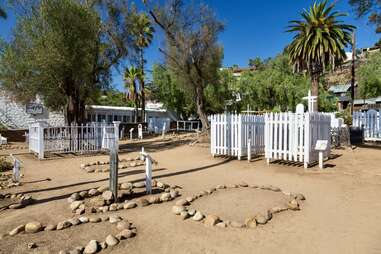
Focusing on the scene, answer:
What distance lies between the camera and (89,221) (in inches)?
188

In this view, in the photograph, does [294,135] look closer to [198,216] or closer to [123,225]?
[198,216]

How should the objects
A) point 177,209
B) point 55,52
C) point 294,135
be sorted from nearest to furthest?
point 177,209, point 294,135, point 55,52

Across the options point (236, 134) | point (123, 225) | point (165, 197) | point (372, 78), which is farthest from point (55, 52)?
point (372, 78)

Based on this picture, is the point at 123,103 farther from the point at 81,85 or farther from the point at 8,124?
the point at 81,85

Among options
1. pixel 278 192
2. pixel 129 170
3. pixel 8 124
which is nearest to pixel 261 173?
pixel 278 192

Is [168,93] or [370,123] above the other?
[168,93]

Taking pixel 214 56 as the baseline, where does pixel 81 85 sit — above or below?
below

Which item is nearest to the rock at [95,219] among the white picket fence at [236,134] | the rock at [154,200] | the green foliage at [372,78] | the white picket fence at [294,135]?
the rock at [154,200]

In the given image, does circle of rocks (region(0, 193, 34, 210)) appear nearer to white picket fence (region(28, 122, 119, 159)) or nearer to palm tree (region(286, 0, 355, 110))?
white picket fence (region(28, 122, 119, 159))

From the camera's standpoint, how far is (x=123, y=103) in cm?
5462

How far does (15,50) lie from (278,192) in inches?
566

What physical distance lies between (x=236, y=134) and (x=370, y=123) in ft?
39.6

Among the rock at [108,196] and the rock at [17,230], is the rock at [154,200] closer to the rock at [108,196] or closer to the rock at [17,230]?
the rock at [108,196]

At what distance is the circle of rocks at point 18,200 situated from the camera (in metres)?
5.62
